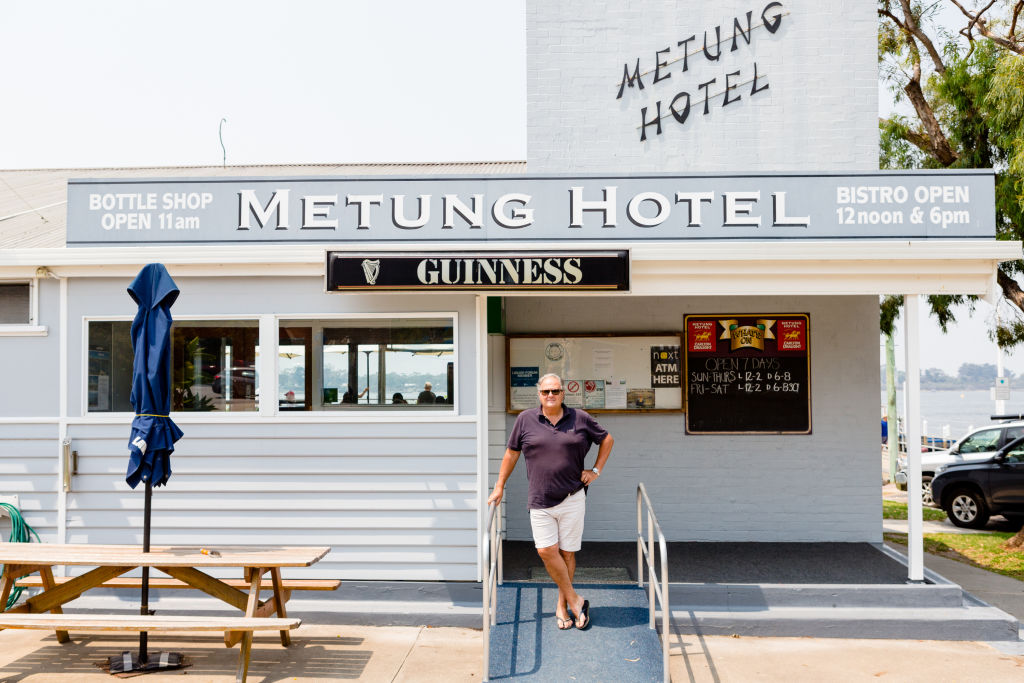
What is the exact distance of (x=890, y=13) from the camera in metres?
12.8

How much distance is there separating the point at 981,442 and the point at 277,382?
12.1 metres

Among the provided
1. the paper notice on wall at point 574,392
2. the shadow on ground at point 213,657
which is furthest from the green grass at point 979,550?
the shadow on ground at point 213,657

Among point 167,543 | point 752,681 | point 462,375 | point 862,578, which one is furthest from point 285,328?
point 862,578

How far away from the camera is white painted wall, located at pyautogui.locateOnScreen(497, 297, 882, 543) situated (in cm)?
841

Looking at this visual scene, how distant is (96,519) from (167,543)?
2.01 feet

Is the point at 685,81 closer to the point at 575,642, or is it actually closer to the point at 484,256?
the point at 484,256

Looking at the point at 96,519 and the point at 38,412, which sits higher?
the point at 38,412

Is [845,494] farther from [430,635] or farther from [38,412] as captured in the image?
[38,412]

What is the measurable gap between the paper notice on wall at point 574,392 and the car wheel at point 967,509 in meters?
7.17

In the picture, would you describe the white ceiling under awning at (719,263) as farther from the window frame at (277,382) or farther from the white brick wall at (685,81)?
the white brick wall at (685,81)

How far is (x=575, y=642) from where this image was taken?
566 centimetres

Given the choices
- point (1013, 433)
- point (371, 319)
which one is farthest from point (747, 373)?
point (1013, 433)

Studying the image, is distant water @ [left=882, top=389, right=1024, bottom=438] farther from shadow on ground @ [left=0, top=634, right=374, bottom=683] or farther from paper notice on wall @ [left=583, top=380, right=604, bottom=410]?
shadow on ground @ [left=0, top=634, right=374, bottom=683]

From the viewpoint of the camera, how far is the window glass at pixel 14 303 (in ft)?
22.7
